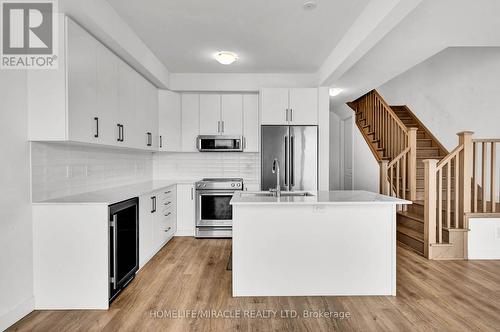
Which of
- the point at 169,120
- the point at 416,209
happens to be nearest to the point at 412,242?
the point at 416,209

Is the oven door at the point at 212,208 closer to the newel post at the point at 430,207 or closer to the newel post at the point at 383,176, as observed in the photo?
the newel post at the point at 383,176

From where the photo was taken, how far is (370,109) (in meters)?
6.53

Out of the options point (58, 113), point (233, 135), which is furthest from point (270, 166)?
point (58, 113)

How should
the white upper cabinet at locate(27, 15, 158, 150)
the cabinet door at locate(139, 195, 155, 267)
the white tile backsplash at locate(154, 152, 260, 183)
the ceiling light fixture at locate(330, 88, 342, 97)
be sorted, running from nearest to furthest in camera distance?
the white upper cabinet at locate(27, 15, 158, 150) → the cabinet door at locate(139, 195, 155, 267) → the white tile backsplash at locate(154, 152, 260, 183) → the ceiling light fixture at locate(330, 88, 342, 97)

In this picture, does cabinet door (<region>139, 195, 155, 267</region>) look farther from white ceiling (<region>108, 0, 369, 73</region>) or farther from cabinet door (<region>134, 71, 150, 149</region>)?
white ceiling (<region>108, 0, 369, 73</region>)

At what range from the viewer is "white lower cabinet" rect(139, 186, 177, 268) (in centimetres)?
334

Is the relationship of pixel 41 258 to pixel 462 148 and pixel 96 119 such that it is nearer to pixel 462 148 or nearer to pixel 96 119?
pixel 96 119

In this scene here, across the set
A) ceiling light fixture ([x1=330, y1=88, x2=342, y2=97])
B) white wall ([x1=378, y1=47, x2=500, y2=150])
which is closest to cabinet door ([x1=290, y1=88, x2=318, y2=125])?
ceiling light fixture ([x1=330, y1=88, x2=342, y2=97])

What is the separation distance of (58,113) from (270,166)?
9.47 feet

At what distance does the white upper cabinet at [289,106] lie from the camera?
15.1 feet

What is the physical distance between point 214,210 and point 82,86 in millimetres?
2651

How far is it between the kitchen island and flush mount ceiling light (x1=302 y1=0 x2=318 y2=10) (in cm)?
176

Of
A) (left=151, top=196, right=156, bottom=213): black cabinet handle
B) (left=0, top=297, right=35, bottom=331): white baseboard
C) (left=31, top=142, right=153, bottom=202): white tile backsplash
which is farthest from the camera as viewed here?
(left=151, top=196, right=156, bottom=213): black cabinet handle

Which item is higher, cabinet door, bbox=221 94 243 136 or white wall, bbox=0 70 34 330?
cabinet door, bbox=221 94 243 136
